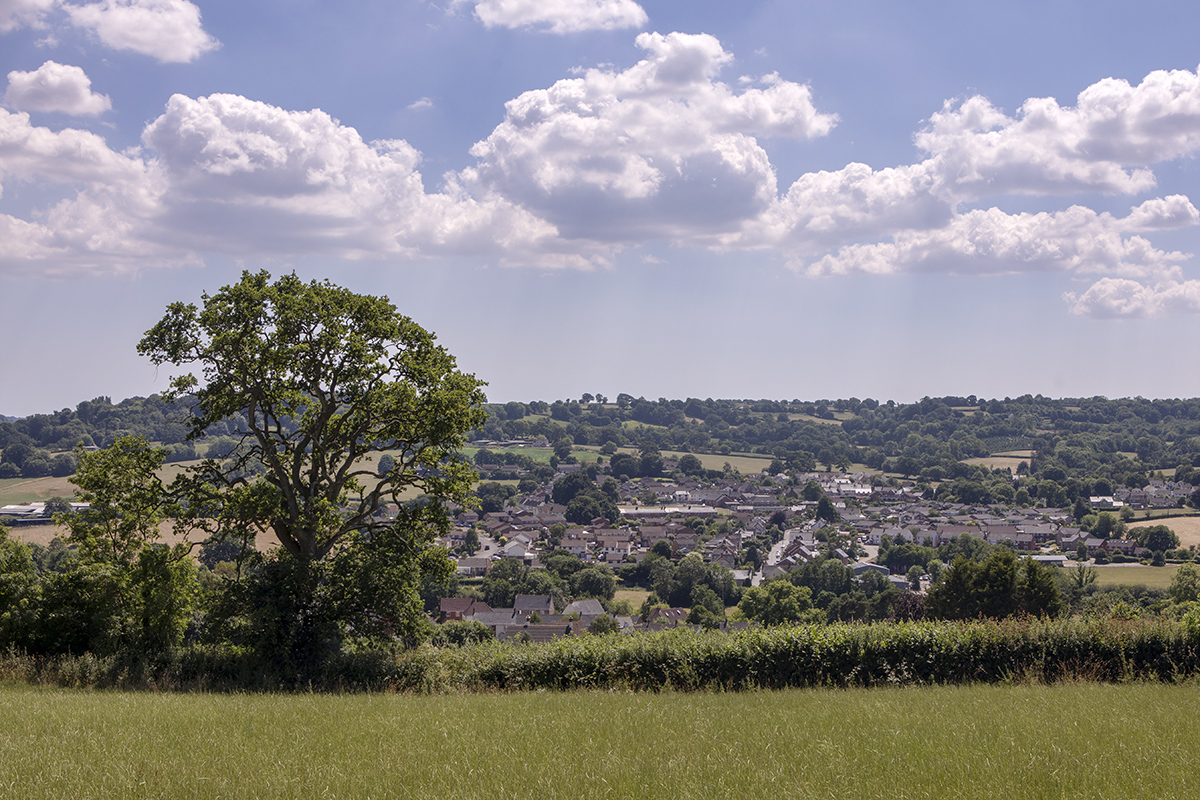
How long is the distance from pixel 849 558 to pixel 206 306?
96.2m

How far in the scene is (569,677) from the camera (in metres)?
12.8

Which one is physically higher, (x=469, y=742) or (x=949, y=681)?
(x=469, y=742)

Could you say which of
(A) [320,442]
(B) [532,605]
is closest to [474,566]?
(B) [532,605]

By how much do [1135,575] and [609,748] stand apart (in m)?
86.8

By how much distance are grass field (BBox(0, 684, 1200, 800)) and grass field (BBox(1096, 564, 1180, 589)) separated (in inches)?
2774

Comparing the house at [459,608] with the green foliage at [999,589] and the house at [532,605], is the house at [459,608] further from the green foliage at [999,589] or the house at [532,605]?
the green foliage at [999,589]

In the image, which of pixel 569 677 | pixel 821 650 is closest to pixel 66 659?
pixel 569 677

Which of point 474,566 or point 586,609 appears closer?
point 586,609

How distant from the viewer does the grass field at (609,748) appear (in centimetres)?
583

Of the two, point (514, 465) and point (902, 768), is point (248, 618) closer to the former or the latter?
point (902, 768)

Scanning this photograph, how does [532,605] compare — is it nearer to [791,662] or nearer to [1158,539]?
[791,662]

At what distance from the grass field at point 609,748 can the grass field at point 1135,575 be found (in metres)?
70.5

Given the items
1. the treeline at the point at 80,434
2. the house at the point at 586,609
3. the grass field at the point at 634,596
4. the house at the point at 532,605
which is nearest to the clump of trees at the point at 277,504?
the house at the point at 586,609

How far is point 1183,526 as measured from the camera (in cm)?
10356
